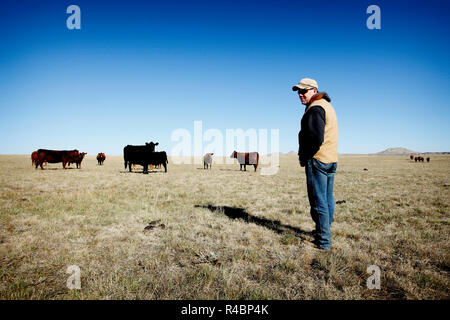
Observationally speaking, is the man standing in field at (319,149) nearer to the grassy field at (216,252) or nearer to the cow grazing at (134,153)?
the grassy field at (216,252)

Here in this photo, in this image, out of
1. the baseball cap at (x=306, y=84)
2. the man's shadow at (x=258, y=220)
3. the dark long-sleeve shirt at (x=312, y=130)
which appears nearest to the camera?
the dark long-sleeve shirt at (x=312, y=130)

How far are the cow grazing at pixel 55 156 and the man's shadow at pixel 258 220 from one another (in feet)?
78.3

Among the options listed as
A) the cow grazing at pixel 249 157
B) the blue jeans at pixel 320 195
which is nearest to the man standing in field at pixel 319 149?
the blue jeans at pixel 320 195

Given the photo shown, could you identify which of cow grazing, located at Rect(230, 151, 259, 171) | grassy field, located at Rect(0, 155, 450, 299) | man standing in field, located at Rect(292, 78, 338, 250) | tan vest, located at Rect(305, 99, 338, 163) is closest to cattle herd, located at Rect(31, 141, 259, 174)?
cow grazing, located at Rect(230, 151, 259, 171)

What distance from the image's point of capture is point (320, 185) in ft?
12.1

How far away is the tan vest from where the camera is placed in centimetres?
359

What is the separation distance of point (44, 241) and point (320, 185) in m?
5.46

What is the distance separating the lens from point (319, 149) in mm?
3623

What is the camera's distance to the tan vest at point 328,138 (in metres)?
3.59

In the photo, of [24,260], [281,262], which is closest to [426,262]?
[281,262]

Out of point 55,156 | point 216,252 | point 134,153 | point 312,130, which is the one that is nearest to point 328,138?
point 312,130

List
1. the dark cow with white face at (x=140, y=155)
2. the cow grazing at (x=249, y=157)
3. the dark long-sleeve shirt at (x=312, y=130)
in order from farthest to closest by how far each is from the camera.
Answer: the cow grazing at (x=249, y=157), the dark cow with white face at (x=140, y=155), the dark long-sleeve shirt at (x=312, y=130)

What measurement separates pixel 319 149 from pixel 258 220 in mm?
2760

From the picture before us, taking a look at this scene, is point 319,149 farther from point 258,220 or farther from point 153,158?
point 153,158
